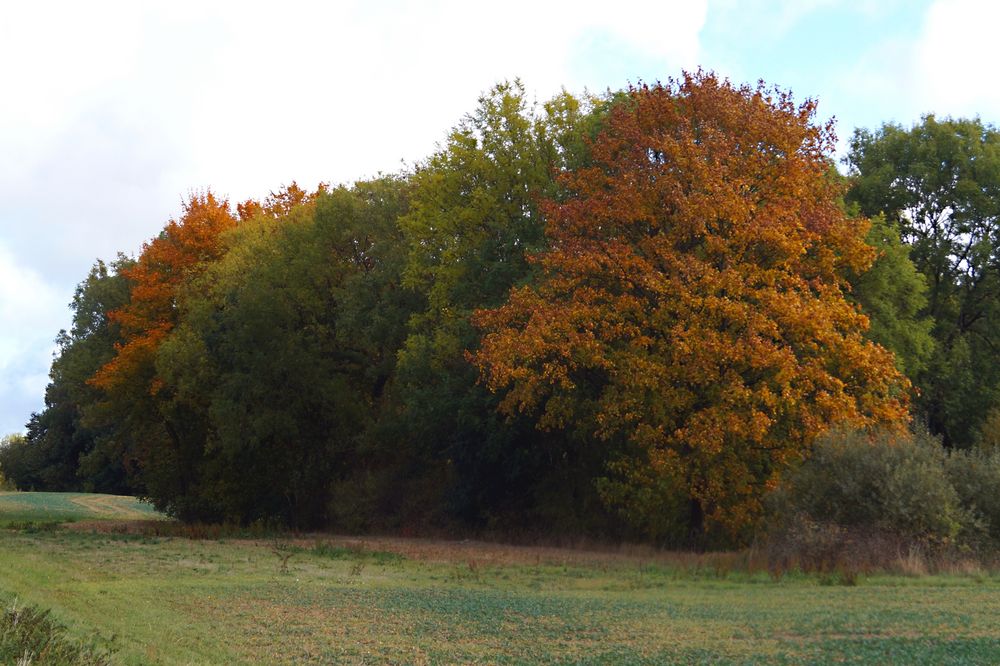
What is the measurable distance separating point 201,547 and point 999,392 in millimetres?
33051

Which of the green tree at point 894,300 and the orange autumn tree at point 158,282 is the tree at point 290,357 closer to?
the orange autumn tree at point 158,282

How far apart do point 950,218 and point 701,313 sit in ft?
77.8

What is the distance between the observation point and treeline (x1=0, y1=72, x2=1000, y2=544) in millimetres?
30859

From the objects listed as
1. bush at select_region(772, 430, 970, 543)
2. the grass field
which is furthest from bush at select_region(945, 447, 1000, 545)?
the grass field

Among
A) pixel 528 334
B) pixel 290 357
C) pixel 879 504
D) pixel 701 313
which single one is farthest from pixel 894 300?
pixel 290 357

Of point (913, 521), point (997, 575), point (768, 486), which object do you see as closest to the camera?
point (997, 575)

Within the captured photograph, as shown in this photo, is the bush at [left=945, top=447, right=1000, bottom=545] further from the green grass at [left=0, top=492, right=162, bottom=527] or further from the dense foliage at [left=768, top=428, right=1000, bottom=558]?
the green grass at [left=0, top=492, right=162, bottom=527]

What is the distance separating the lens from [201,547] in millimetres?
32812

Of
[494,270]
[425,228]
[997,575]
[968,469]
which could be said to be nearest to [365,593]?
[997,575]

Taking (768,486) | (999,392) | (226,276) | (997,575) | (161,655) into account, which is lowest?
(161,655)

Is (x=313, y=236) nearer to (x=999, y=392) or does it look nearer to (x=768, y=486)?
(x=768, y=486)

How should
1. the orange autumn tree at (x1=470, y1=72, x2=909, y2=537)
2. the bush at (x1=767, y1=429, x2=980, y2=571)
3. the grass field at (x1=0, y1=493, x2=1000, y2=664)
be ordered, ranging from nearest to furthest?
the grass field at (x1=0, y1=493, x2=1000, y2=664) → the bush at (x1=767, y1=429, x2=980, y2=571) → the orange autumn tree at (x1=470, y1=72, x2=909, y2=537)

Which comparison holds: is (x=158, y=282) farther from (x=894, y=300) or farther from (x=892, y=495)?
(x=892, y=495)

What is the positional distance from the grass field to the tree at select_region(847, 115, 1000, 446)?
2445cm
